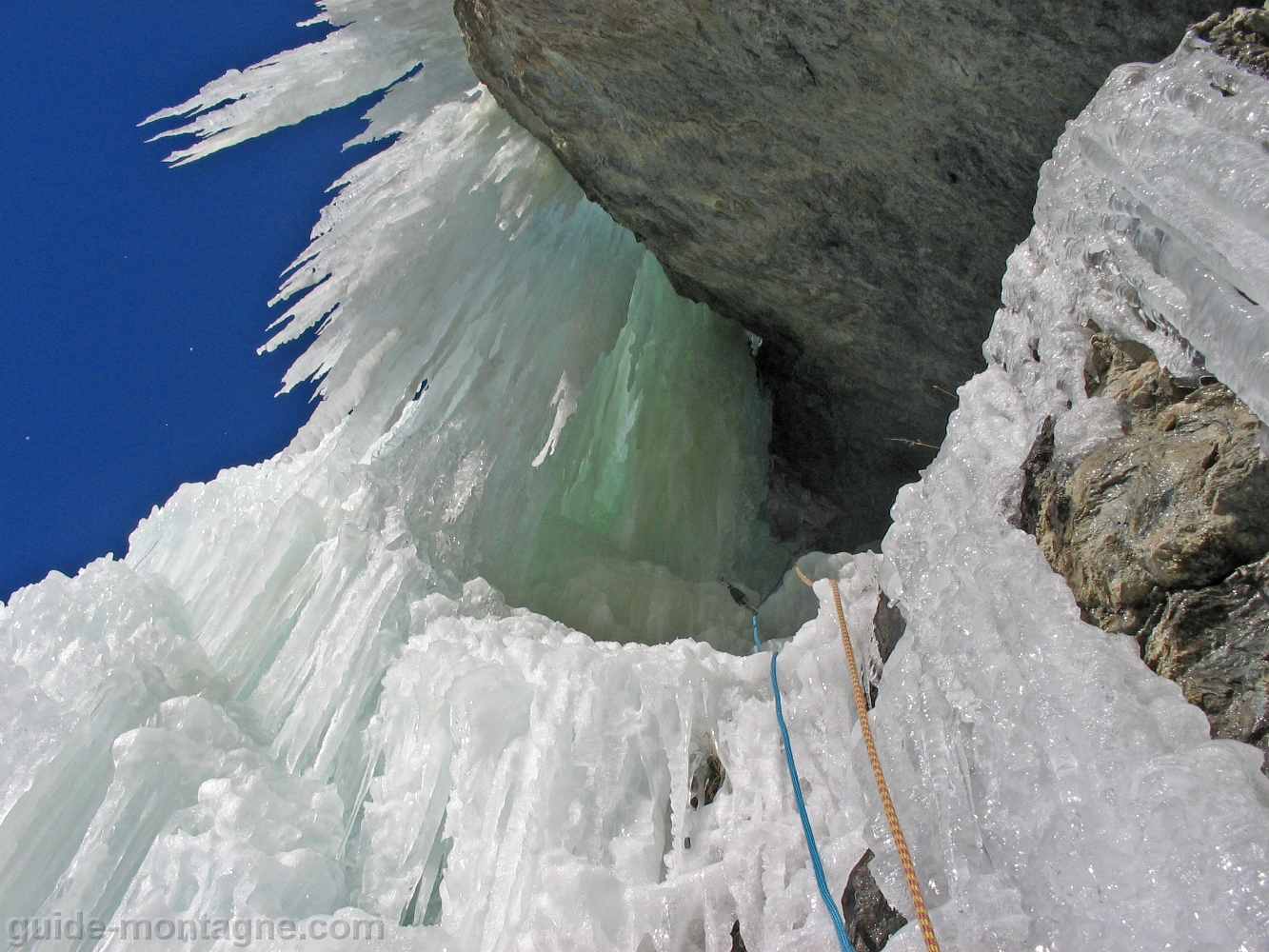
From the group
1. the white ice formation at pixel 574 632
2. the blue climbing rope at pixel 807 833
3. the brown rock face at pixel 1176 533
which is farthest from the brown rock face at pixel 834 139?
the blue climbing rope at pixel 807 833

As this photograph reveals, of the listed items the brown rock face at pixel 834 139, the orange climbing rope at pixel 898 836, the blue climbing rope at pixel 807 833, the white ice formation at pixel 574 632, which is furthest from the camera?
the brown rock face at pixel 834 139

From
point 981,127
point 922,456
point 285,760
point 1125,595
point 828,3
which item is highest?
point 828,3

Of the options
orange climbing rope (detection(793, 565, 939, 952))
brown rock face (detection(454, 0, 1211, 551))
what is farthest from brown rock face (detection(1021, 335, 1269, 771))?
brown rock face (detection(454, 0, 1211, 551))

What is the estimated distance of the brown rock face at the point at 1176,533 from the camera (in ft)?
5.10

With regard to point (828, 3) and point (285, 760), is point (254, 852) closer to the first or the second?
point (285, 760)

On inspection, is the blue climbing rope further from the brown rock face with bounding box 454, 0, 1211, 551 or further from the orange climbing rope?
the brown rock face with bounding box 454, 0, 1211, 551

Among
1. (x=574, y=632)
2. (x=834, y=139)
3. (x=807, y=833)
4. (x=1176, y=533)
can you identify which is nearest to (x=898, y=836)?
(x=807, y=833)

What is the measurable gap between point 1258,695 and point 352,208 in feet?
13.0

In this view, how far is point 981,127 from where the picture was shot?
3.19 meters

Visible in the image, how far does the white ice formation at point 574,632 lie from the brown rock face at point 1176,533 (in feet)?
0.22

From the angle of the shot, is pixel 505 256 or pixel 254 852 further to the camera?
pixel 505 256

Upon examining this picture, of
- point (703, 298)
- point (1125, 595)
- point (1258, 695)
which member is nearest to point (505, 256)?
point (703, 298)

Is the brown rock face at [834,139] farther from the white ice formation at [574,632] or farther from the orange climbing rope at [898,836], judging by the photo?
the orange climbing rope at [898,836]

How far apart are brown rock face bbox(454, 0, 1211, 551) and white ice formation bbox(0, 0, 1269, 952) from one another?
2.05 feet
